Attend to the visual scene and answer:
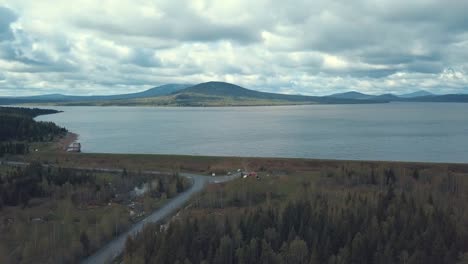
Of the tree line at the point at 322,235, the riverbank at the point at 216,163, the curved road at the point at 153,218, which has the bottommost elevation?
the curved road at the point at 153,218

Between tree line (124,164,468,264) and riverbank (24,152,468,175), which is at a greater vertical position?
tree line (124,164,468,264)

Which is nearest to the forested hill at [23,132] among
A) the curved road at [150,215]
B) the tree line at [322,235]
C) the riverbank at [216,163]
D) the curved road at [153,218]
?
the riverbank at [216,163]

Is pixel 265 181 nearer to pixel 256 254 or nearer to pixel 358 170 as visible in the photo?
pixel 358 170

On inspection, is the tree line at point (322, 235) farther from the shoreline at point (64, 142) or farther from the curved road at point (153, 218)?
the shoreline at point (64, 142)

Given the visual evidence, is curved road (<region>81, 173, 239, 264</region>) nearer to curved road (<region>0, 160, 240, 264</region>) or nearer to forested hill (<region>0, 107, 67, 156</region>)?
curved road (<region>0, 160, 240, 264</region>)

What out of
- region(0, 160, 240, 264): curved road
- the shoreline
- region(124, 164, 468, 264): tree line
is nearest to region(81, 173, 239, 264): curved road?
region(0, 160, 240, 264): curved road

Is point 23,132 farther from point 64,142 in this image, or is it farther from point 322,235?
point 322,235

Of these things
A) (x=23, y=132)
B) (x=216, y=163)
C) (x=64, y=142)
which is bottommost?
(x=64, y=142)

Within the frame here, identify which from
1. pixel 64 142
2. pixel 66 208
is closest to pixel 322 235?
pixel 66 208

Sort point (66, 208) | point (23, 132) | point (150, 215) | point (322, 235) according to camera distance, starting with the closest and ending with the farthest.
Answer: point (322, 235) → point (150, 215) → point (66, 208) → point (23, 132)

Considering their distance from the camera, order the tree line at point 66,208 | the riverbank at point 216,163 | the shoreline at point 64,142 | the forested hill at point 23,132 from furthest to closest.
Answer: the forested hill at point 23,132 < the shoreline at point 64,142 < the riverbank at point 216,163 < the tree line at point 66,208

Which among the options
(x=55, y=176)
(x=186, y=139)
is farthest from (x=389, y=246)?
(x=186, y=139)
